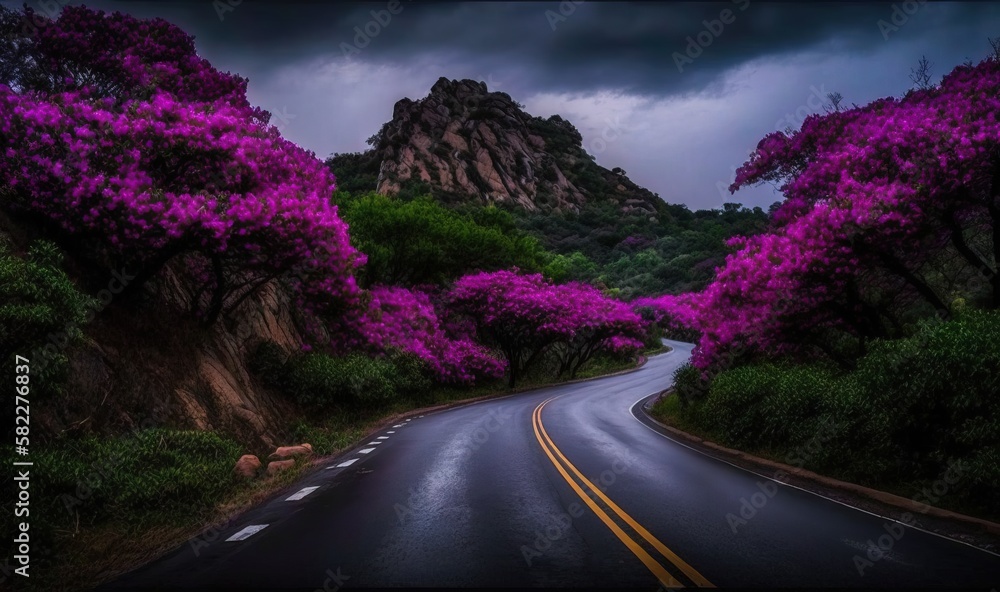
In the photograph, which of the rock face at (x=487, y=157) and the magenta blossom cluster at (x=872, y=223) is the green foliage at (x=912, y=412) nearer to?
the magenta blossom cluster at (x=872, y=223)

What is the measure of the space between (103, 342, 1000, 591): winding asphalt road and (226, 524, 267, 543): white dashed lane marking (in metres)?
0.02

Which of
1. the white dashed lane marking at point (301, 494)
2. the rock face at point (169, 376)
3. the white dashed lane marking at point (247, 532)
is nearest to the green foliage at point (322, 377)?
the rock face at point (169, 376)

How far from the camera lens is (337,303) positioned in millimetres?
20094

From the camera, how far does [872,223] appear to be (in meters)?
11.1

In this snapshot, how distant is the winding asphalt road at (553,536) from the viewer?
477 centimetres

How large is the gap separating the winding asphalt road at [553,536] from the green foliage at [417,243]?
57.1 ft

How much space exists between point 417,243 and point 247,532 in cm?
2399

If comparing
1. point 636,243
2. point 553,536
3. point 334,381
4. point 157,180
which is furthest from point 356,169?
point 553,536

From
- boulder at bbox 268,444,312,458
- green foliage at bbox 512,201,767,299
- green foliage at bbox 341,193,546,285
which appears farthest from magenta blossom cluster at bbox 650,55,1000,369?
green foliage at bbox 512,201,767,299

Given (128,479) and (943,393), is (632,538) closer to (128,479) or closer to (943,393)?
(943,393)

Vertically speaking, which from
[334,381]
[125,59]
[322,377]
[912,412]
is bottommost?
[912,412]

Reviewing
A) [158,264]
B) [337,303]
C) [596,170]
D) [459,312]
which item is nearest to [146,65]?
[158,264]

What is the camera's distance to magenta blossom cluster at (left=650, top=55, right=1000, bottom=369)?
35.8ft

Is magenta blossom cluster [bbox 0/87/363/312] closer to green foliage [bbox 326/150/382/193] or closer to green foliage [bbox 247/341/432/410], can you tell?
green foliage [bbox 247/341/432/410]
